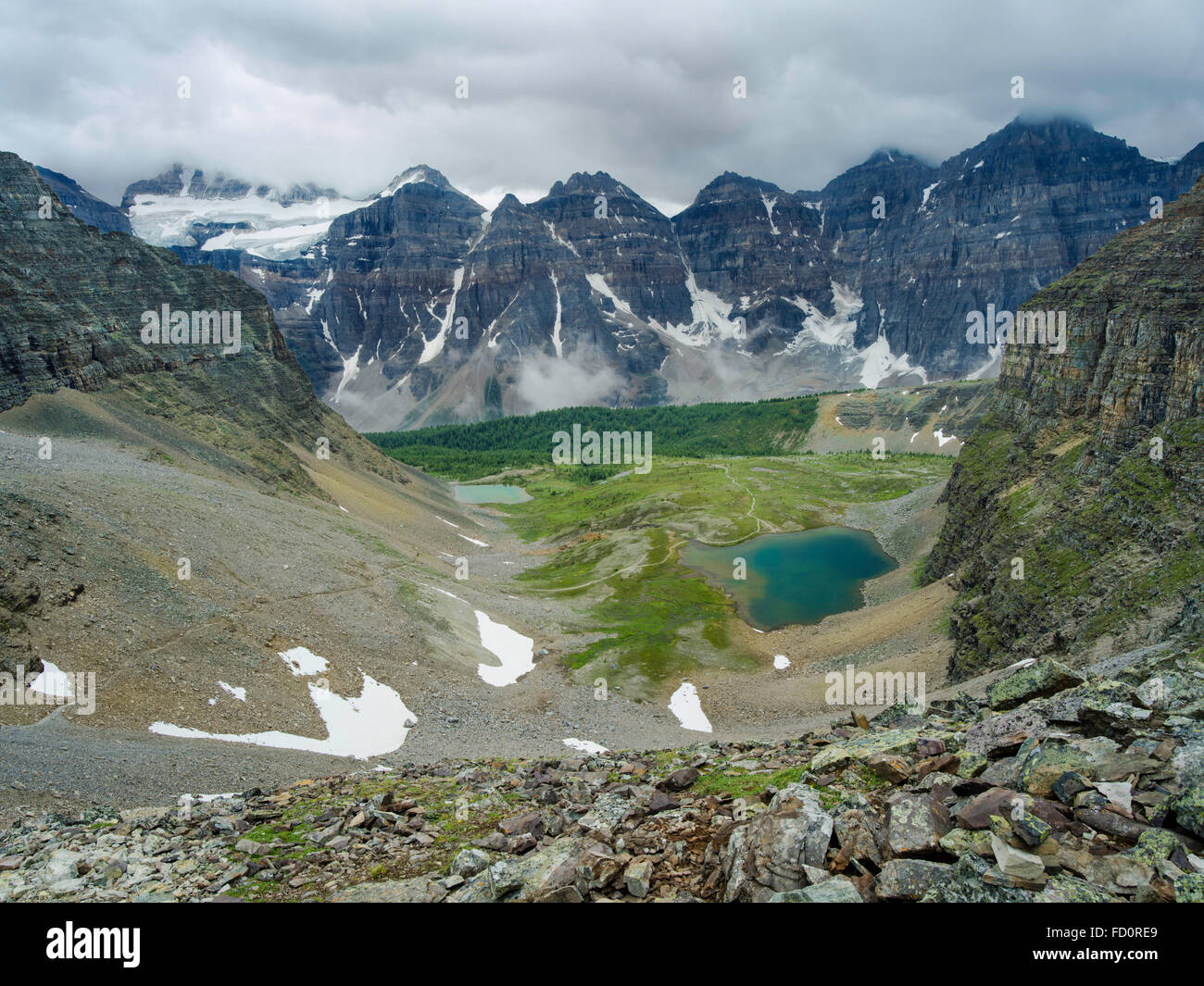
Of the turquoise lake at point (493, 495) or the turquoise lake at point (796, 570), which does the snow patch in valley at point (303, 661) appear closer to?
the turquoise lake at point (796, 570)

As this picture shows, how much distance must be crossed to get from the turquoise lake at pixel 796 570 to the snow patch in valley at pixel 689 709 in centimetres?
1974

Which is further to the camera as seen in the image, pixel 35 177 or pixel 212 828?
pixel 35 177

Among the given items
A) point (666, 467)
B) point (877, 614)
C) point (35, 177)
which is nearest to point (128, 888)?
point (877, 614)

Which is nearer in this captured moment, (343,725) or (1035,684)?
(1035,684)

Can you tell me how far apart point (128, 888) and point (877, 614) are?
65468 mm

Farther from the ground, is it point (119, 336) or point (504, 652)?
point (119, 336)

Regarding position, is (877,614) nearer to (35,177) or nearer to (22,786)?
(22,786)

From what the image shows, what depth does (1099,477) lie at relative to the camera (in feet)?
161

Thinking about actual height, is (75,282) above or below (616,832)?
above
